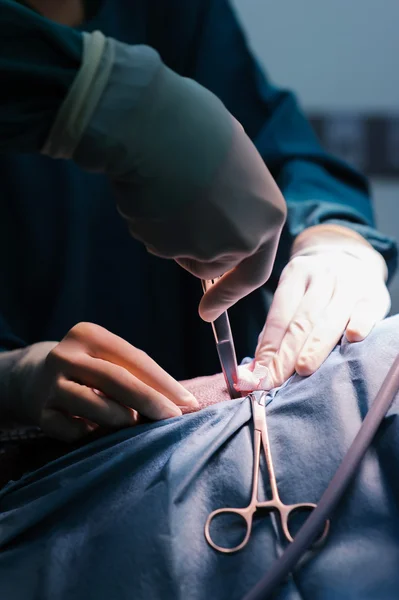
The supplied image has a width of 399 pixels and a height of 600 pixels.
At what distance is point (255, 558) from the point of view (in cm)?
91

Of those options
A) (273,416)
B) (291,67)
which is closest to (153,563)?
(273,416)

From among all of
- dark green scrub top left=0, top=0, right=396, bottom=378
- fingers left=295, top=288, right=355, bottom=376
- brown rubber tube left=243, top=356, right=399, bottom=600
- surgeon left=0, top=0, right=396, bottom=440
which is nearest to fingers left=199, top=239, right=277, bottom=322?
surgeon left=0, top=0, right=396, bottom=440

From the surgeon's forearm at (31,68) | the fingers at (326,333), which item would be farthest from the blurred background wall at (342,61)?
the surgeon's forearm at (31,68)

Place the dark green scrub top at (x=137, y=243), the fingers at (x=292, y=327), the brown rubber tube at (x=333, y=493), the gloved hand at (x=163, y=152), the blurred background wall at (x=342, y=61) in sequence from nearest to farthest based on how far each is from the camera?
the brown rubber tube at (x=333, y=493), the gloved hand at (x=163, y=152), the fingers at (x=292, y=327), the dark green scrub top at (x=137, y=243), the blurred background wall at (x=342, y=61)

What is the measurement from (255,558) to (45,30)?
2.50 feet

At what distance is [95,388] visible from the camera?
1.25 meters

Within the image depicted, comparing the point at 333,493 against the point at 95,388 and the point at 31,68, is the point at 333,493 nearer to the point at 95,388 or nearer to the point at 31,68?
the point at 95,388

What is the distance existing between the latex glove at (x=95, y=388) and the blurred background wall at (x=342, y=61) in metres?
1.82

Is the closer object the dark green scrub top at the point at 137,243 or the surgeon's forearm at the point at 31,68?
the surgeon's forearm at the point at 31,68

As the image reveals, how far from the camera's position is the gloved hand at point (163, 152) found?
94 centimetres

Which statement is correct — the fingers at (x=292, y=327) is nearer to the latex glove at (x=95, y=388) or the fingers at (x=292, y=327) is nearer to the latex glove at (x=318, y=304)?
the latex glove at (x=318, y=304)

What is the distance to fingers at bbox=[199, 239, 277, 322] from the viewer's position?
3.75ft

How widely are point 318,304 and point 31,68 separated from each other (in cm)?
79

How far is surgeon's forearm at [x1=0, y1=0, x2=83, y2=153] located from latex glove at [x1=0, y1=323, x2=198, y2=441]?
46 centimetres
